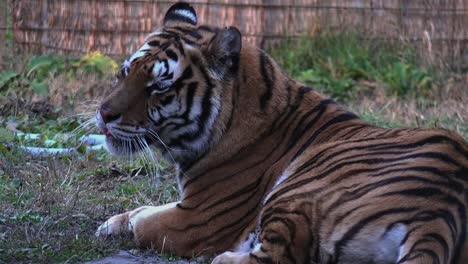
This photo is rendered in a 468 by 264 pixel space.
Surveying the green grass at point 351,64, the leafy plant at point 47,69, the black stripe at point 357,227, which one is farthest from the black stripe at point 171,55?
the green grass at point 351,64

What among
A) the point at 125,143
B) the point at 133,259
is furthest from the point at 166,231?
the point at 125,143

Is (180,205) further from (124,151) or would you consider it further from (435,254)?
(435,254)

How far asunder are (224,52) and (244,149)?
1.36 ft

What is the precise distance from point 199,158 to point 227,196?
0.74 feet

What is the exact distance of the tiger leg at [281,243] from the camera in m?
3.46

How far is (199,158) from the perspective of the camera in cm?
412

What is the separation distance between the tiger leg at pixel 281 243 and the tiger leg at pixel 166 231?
14.6 inches

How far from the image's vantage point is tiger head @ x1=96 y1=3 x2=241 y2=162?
405 centimetres

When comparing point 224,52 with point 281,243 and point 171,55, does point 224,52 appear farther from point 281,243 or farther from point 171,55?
point 281,243

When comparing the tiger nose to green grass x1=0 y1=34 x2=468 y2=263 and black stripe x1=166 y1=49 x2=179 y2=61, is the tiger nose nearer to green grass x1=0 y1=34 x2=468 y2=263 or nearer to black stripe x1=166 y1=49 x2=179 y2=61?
black stripe x1=166 y1=49 x2=179 y2=61

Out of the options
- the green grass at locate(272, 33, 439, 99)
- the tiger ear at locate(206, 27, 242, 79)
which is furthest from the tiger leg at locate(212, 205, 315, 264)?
the green grass at locate(272, 33, 439, 99)

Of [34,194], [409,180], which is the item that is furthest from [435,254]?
[34,194]

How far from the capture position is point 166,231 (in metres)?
4.00

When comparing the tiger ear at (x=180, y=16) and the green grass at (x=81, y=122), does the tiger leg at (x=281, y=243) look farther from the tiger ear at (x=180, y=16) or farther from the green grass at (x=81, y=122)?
the tiger ear at (x=180, y=16)
